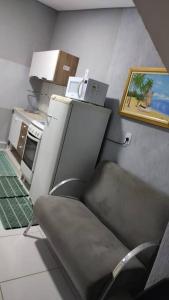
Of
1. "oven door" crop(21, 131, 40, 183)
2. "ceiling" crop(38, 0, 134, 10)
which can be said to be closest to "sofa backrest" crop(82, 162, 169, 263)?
"oven door" crop(21, 131, 40, 183)

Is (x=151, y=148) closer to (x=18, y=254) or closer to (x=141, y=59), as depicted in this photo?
(x=141, y=59)

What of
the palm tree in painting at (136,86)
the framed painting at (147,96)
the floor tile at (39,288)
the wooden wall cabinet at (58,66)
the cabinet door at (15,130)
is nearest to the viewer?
the floor tile at (39,288)

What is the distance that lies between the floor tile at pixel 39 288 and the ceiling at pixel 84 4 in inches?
112

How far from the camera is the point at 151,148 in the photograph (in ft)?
7.53

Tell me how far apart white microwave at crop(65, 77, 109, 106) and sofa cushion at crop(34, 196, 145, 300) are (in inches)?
43.9

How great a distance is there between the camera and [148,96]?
92.5 inches

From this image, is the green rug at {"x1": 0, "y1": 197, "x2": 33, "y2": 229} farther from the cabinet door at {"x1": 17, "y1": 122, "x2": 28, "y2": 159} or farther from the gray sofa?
the cabinet door at {"x1": 17, "y1": 122, "x2": 28, "y2": 159}

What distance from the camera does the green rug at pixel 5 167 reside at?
3.65 m

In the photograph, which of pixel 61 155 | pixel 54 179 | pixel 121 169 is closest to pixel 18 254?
pixel 54 179

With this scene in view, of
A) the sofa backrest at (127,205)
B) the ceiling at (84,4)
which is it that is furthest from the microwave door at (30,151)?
the ceiling at (84,4)

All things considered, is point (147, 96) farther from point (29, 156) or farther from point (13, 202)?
point (13, 202)

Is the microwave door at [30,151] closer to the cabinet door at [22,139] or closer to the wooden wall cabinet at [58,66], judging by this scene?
the cabinet door at [22,139]

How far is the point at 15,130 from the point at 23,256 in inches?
99.3

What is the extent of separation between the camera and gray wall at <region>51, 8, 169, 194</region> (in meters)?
2.25
